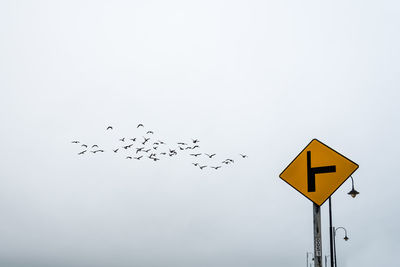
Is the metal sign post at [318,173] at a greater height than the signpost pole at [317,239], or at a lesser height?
greater

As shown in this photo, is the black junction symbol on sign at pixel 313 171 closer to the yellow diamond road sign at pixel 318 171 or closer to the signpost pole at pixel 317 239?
the yellow diamond road sign at pixel 318 171

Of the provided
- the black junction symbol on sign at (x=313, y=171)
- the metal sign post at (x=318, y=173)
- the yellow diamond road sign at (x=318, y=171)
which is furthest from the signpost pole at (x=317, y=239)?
the black junction symbol on sign at (x=313, y=171)

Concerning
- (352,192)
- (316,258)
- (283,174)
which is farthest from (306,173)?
(352,192)

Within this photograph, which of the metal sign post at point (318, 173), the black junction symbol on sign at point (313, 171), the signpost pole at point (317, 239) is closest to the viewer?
the signpost pole at point (317, 239)

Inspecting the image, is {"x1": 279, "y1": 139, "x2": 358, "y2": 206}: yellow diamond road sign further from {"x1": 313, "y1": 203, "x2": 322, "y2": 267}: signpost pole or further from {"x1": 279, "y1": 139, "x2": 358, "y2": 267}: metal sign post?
{"x1": 313, "y1": 203, "x2": 322, "y2": 267}: signpost pole

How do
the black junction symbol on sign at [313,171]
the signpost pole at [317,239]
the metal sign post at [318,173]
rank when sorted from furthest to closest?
1. the black junction symbol on sign at [313,171]
2. the metal sign post at [318,173]
3. the signpost pole at [317,239]

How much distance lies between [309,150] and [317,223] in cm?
81

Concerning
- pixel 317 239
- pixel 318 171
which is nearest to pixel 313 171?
pixel 318 171

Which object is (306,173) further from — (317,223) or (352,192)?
(352,192)

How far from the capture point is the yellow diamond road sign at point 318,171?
4355 mm

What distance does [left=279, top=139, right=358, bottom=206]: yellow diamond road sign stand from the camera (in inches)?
171

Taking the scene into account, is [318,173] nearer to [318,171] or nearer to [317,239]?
[318,171]

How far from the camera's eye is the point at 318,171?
14.7 ft

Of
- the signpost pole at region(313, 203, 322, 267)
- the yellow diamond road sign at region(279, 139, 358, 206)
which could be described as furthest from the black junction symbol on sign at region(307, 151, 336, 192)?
the signpost pole at region(313, 203, 322, 267)
